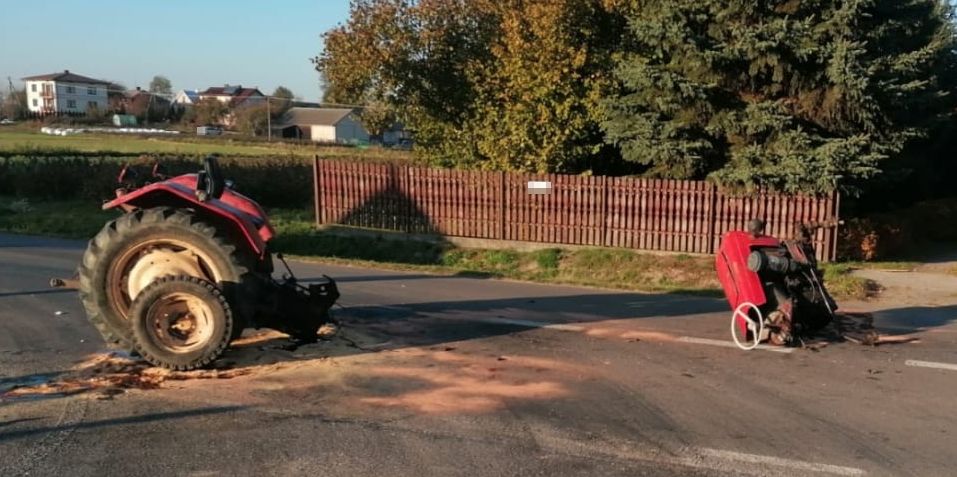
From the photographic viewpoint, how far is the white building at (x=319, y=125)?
324ft

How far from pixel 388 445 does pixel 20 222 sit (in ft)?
58.4

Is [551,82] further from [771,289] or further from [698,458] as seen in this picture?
[698,458]

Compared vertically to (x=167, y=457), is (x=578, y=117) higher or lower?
higher

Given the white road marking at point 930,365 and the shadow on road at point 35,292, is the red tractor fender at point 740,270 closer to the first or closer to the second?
the white road marking at point 930,365

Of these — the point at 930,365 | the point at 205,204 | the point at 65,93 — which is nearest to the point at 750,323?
the point at 930,365

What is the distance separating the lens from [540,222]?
1664cm

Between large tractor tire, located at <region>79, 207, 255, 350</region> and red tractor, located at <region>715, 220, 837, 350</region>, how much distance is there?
437 cm

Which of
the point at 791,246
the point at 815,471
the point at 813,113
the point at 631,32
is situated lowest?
the point at 815,471

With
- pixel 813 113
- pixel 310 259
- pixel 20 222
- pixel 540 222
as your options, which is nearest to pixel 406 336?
pixel 310 259

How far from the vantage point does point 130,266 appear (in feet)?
21.5

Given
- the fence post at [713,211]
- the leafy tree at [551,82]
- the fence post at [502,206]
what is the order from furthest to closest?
the leafy tree at [551,82] < the fence post at [502,206] < the fence post at [713,211]

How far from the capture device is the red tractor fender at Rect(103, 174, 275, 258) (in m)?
6.45

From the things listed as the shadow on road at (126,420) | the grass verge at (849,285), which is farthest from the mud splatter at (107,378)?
the grass verge at (849,285)

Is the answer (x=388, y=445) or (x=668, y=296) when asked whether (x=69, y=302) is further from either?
(x=668, y=296)
